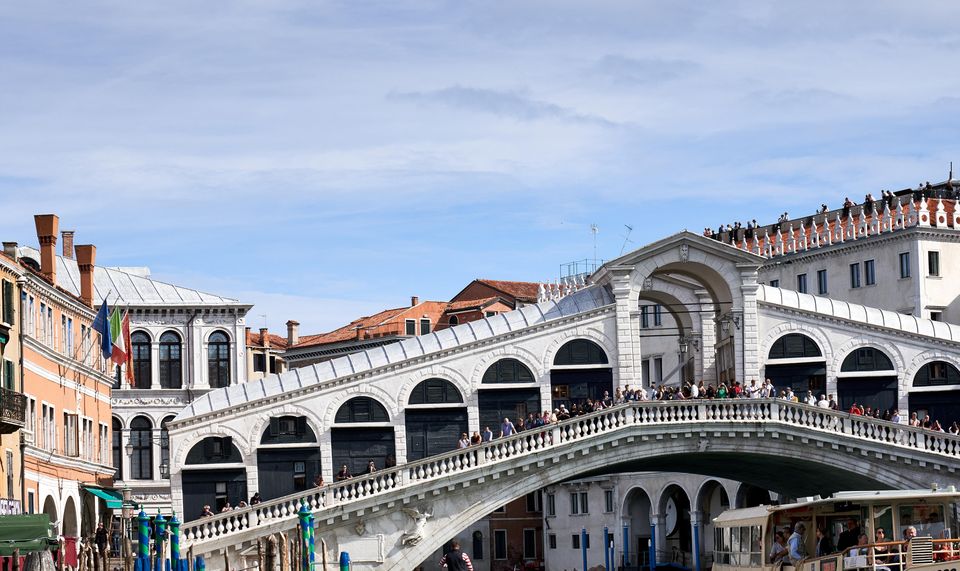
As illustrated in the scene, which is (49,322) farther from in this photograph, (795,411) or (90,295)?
(795,411)

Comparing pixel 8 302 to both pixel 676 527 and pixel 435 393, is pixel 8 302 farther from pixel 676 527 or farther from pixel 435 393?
pixel 676 527

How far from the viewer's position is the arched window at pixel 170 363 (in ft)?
220

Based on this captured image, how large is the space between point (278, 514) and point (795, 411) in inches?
558

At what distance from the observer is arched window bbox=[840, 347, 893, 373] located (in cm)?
5516

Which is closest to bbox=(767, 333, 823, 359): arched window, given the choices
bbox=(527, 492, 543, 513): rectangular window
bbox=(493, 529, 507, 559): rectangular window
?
bbox=(527, 492, 543, 513): rectangular window

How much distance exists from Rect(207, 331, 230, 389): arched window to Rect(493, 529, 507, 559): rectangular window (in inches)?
989

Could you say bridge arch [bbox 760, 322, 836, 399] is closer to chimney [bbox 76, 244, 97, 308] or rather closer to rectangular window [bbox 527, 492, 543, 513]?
chimney [bbox 76, 244, 97, 308]

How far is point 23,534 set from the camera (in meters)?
31.9

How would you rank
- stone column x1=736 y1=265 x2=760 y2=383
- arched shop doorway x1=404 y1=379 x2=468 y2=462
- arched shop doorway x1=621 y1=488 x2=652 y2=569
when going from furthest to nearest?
arched shop doorway x1=621 y1=488 x2=652 y2=569 < stone column x1=736 y1=265 x2=760 y2=383 < arched shop doorway x1=404 y1=379 x2=468 y2=462

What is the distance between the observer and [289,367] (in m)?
98.1

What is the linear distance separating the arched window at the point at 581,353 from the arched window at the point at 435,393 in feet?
10.7

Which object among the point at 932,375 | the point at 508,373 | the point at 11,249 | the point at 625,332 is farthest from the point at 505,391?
the point at 11,249

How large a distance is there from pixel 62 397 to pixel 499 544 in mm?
41613

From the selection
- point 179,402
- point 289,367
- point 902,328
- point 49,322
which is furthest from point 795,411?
point 289,367
